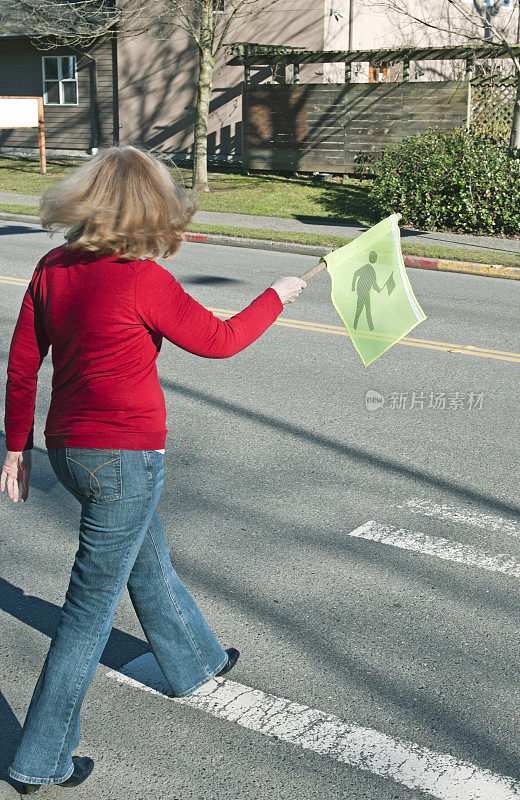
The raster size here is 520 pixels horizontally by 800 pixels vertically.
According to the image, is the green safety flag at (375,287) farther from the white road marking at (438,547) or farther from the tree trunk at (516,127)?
the tree trunk at (516,127)

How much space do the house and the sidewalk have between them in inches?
260

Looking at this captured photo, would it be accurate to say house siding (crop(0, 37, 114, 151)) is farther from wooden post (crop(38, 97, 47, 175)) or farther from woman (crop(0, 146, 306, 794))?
woman (crop(0, 146, 306, 794))

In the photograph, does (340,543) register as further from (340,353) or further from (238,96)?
(238,96)

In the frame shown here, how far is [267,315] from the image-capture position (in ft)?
10.1

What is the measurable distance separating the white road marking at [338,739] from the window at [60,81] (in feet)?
88.4

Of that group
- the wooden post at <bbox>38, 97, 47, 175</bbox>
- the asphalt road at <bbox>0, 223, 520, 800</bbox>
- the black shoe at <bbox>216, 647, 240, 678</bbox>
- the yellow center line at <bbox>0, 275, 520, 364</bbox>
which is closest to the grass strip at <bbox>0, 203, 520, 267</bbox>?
the yellow center line at <bbox>0, 275, 520, 364</bbox>

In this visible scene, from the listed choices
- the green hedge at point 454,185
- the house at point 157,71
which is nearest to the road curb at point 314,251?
the green hedge at point 454,185

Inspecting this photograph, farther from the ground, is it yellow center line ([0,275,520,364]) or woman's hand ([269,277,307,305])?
woman's hand ([269,277,307,305])

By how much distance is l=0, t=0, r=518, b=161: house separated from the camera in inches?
942

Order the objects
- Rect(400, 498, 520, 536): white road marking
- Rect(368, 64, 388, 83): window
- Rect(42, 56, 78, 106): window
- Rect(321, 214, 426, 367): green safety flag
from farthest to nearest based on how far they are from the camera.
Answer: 1. Rect(42, 56, 78, 106): window
2. Rect(368, 64, 388, 83): window
3. Rect(400, 498, 520, 536): white road marking
4. Rect(321, 214, 426, 367): green safety flag

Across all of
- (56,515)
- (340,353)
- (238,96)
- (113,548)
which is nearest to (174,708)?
(113,548)

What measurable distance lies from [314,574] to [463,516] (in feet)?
3.71

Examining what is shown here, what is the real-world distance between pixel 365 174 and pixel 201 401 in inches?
627

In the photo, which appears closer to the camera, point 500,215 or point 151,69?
point 500,215
